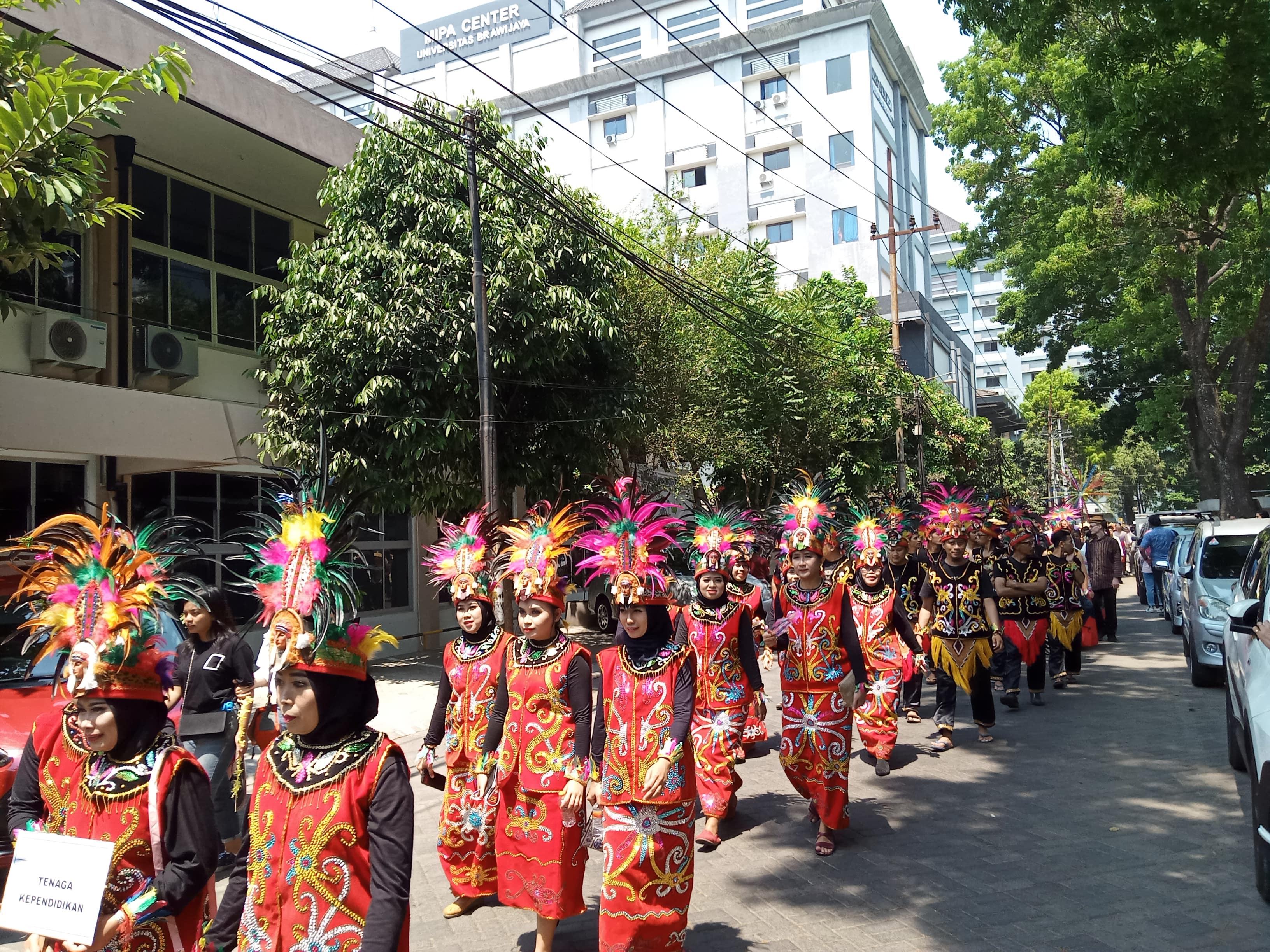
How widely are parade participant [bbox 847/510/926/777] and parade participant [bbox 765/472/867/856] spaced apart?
3.63ft

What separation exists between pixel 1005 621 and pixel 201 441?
35.0 feet

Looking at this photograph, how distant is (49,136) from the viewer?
5.16m

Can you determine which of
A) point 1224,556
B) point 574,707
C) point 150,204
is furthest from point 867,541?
point 150,204

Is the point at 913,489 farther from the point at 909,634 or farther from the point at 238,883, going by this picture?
the point at 238,883

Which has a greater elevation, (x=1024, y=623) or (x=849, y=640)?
(x=849, y=640)

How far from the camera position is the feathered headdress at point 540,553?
5.02 m

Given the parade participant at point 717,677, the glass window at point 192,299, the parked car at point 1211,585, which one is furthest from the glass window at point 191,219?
the parked car at point 1211,585

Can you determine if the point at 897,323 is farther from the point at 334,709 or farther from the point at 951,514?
the point at 334,709

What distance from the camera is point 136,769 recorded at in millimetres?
3141

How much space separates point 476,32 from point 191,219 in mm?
50099

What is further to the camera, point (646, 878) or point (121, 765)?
point (646, 878)

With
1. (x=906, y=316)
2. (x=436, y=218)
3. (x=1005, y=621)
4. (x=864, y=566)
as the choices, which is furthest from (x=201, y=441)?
(x=906, y=316)

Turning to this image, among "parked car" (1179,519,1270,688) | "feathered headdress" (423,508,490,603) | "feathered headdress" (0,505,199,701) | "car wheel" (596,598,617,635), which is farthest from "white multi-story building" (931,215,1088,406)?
"feathered headdress" (0,505,199,701)

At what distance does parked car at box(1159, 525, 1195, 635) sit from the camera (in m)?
15.3
